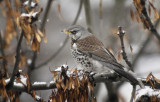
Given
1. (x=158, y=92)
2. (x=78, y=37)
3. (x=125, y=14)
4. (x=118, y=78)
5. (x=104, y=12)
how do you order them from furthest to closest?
(x=104, y=12) < (x=125, y=14) < (x=78, y=37) < (x=118, y=78) < (x=158, y=92)

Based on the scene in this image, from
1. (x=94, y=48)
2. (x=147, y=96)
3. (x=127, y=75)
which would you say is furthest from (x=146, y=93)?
(x=94, y=48)

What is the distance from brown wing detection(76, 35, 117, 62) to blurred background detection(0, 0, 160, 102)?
0.22m

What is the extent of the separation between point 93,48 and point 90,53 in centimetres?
14

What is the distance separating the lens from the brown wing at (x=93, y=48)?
4739 mm

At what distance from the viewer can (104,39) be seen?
6.26 meters

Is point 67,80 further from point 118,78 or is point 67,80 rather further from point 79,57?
point 79,57

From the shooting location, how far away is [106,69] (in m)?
4.64

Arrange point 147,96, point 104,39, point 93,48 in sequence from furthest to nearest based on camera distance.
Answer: point 104,39, point 93,48, point 147,96

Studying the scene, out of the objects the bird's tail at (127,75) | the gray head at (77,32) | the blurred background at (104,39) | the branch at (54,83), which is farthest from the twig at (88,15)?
the branch at (54,83)

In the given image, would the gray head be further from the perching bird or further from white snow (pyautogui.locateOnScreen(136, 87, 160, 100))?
white snow (pyautogui.locateOnScreen(136, 87, 160, 100))

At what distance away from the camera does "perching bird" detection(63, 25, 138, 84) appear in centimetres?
464

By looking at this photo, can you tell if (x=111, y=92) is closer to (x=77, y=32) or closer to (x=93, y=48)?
(x=93, y=48)

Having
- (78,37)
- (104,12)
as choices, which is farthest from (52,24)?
(78,37)

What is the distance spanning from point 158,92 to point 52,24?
329 inches
